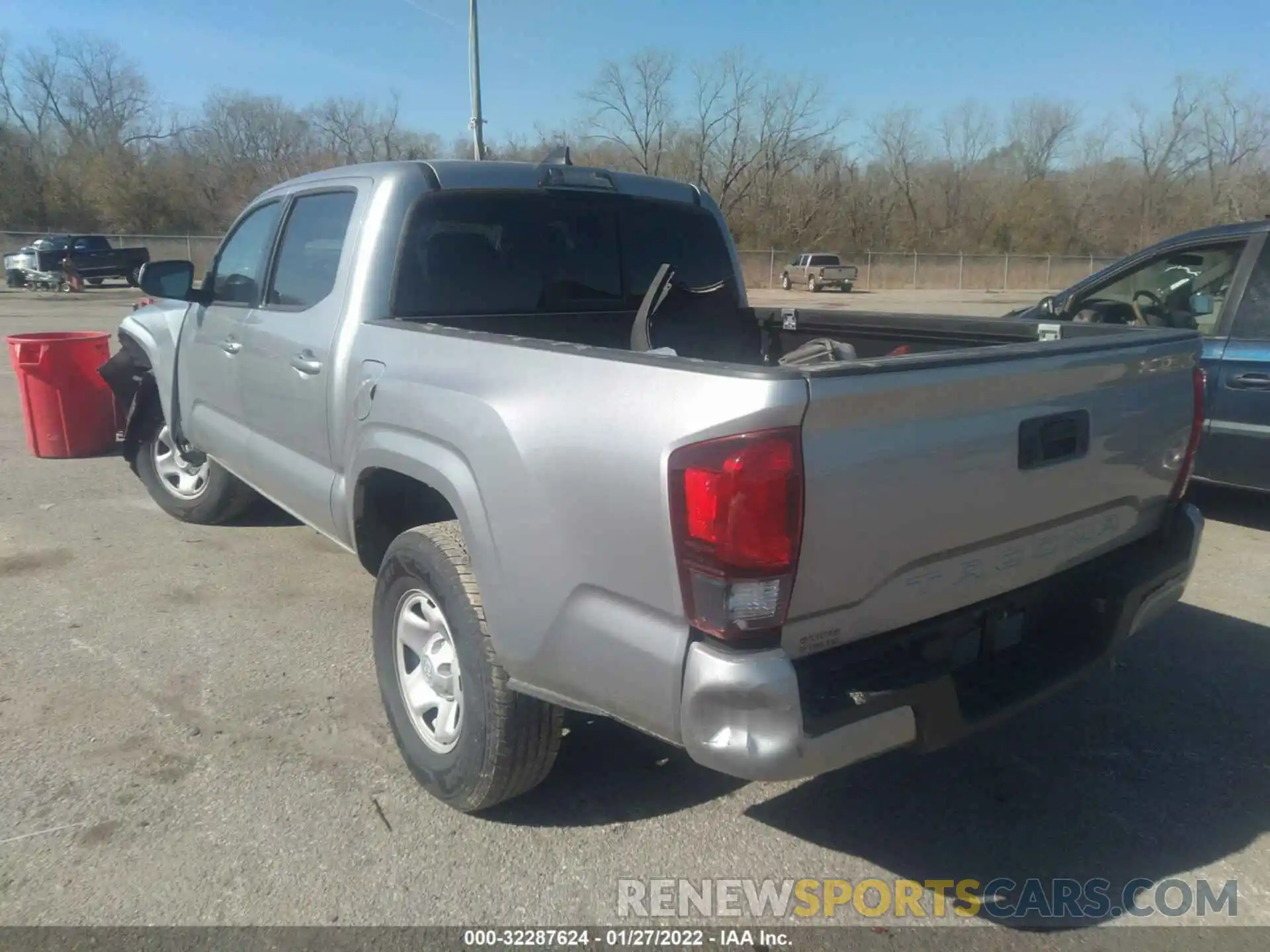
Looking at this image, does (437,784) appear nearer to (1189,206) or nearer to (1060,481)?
(1060,481)

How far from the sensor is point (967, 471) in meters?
2.43

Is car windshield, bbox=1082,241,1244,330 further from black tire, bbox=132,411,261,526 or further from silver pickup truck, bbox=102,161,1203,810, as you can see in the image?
black tire, bbox=132,411,261,526

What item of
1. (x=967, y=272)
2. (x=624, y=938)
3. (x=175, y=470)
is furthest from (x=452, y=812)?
(x=967, y=272)

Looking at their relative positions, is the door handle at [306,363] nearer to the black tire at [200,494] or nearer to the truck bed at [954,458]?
the truck bed at [954,458]

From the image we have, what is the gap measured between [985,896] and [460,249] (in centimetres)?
288

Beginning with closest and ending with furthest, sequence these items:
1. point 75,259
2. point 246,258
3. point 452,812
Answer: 1. point 452,812
2. point 246,258
3. point 75,259

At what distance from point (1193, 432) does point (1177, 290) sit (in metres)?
A: 3.80

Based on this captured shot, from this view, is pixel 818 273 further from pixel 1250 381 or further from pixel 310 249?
pixel 310 249

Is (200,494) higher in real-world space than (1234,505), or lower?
higher

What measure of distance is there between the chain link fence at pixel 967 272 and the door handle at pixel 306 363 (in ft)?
156

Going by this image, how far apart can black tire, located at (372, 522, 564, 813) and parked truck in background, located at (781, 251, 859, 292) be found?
42.8m

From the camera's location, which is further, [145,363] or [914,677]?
[145,363]

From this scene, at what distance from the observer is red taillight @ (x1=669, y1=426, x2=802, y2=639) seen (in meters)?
2.12

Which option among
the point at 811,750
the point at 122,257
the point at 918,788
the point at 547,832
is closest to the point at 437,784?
the point at 547,832
